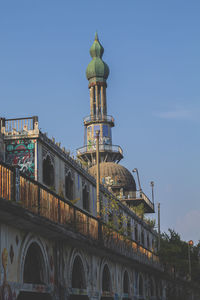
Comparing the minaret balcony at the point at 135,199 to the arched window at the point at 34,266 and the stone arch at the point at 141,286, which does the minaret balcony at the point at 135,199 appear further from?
the arched window at the point at 34,266

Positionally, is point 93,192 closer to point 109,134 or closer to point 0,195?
point 0,195

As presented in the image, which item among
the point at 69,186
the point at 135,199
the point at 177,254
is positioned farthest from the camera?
the point at 135,199

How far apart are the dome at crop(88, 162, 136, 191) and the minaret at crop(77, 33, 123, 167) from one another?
751cm

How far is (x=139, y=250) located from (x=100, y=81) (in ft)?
177

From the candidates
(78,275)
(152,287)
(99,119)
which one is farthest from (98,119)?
(78,275)

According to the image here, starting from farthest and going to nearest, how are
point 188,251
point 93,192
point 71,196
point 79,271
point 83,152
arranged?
point 83,152, point 188,251, point 93,192, point 71,196, point 79,271

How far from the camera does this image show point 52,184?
3181cm

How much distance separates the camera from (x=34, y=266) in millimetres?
23250

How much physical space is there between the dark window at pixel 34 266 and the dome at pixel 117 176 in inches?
2040

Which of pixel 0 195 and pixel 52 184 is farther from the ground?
pixel 52 184

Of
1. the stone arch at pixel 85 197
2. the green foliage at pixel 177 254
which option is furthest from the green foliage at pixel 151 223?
the stone arch at pixel 85 197

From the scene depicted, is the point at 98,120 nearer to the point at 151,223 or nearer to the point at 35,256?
the point at 151,223

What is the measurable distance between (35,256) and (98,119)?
6795cm

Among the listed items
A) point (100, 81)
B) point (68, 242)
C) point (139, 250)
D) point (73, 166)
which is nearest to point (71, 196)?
point (73, 166)
